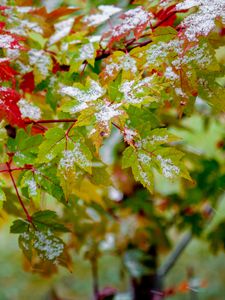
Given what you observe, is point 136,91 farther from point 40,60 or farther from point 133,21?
point 40,60

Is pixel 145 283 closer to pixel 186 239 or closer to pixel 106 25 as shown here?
pixel 186 239

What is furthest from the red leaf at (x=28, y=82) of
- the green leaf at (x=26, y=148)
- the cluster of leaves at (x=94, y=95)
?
the green leaf at (x=26, y=148)

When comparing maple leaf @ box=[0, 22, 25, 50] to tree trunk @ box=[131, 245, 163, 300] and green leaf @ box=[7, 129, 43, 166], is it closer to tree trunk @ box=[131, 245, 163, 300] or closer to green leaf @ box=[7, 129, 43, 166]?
Answer: green leaf @ box=[7, 129, 43, 166]

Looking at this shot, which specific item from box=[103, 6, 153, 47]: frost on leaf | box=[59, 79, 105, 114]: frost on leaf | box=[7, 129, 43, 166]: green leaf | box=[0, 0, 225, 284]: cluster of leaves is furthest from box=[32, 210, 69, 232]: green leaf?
box=[103, 6, 153, 47]: frost on leaf

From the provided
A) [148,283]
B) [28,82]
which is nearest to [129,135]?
[28,82]

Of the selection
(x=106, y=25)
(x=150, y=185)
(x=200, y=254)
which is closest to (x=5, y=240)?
(x=200, y=254)

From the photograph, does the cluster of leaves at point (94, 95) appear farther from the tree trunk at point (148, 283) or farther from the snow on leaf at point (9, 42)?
the tree trunk at point (148, 283)

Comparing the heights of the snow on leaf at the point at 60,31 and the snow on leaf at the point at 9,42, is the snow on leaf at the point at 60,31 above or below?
below
